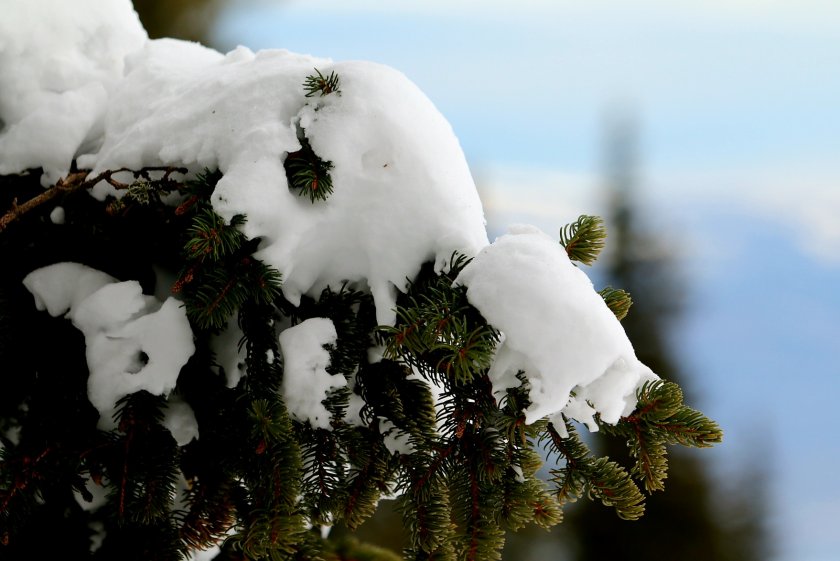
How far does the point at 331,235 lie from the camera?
1276 mm

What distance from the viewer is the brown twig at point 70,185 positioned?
1.33m

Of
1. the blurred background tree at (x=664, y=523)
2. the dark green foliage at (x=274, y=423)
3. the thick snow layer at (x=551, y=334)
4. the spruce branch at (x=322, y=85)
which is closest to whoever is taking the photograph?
the thick snow layer at (x=551, y=334)

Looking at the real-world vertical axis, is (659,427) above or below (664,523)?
above

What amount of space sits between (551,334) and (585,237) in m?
0.38

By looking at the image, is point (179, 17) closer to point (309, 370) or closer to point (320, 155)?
point (320, 155)

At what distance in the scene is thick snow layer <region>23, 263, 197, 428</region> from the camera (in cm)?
127

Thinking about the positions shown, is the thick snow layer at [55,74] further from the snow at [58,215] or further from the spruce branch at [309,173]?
the spruce branch at [309,173]

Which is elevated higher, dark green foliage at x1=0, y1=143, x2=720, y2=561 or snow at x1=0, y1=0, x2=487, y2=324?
snow at x1=0, y1=0, x2=487, y2=324

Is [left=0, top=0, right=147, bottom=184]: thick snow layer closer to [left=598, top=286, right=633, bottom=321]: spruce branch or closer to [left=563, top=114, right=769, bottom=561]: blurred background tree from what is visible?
[left=598, top=286, right=633, bottom=321]: spruce branch

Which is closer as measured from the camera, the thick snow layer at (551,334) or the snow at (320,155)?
the thick snow layer at (551,334)

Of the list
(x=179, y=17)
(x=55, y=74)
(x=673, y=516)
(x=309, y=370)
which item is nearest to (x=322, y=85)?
(x=309, y=370)

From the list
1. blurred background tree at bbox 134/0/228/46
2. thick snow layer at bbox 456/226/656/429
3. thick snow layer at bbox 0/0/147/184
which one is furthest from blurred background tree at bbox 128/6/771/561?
thick snow layer at bbox 456/226/656/429

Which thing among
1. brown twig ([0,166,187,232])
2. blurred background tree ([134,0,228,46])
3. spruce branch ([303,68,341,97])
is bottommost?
blurred background tree ([134,0,228,46])

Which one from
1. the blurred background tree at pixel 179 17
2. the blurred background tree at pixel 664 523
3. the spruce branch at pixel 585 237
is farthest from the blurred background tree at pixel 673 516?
the spruce branch at pixel 585 237
